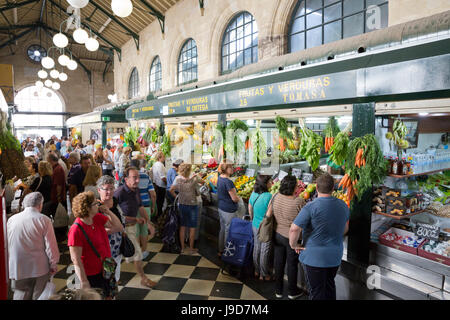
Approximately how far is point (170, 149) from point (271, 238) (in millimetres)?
4638

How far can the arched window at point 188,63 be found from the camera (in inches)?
439

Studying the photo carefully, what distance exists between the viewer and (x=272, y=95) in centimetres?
414

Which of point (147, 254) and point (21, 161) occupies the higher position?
point (21, 161)

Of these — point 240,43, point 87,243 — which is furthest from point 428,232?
point 240,43

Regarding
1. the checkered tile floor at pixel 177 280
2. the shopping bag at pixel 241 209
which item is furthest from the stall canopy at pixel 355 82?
the checkered tile floor at pixel 177 280

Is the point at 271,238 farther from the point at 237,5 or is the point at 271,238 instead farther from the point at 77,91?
the point at 77,91

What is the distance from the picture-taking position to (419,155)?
11.8 ft

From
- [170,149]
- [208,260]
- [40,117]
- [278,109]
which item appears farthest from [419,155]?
[40,117]

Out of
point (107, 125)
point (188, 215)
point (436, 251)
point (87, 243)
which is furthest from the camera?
point (107, 125)

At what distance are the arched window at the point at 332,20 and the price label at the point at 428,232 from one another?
4.21 m

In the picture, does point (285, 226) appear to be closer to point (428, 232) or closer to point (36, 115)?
point (428, 232)

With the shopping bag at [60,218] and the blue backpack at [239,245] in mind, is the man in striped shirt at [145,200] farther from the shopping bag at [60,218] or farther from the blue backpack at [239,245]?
the shopping bag at [60,218]

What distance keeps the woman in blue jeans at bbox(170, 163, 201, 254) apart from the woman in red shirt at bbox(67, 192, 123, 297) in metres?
1.95

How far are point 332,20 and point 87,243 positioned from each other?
21.0 feet
